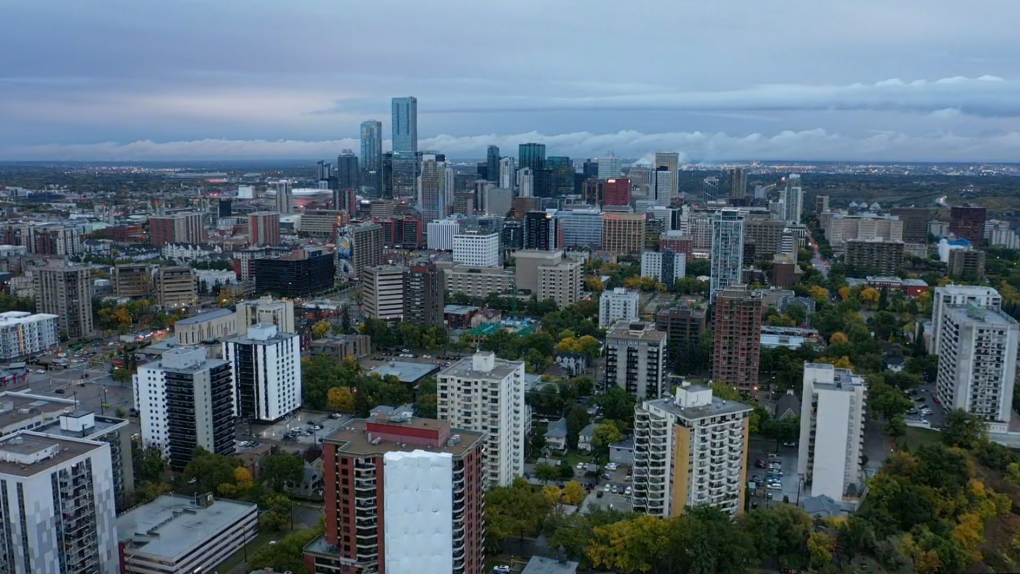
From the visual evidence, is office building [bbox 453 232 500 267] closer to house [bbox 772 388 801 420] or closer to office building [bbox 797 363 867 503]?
house [bbox 772 388 801 420]

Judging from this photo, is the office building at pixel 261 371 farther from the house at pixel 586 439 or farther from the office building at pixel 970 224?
the office building at pixel 970 224

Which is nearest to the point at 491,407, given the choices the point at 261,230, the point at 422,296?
the point at 422,296

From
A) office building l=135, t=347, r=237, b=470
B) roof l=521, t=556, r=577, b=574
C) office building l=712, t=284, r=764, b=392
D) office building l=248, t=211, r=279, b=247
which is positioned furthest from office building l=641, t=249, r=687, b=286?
roof l=521, t=556, r=577, b=574

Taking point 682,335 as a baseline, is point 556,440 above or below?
below

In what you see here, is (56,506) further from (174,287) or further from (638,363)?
(174,287)

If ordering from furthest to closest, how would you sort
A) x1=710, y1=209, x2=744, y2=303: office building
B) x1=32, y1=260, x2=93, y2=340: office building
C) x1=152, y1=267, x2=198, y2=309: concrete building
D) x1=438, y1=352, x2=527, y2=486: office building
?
x1=152, y1=267, x2=198, y2=309: concrete building
x1=710, y1=209, x2=744, y2=303: office building
x1=32, y1=260, x2=93, y2=340: office building
x1=438, y1=352, x2=527, y2=486: office building
